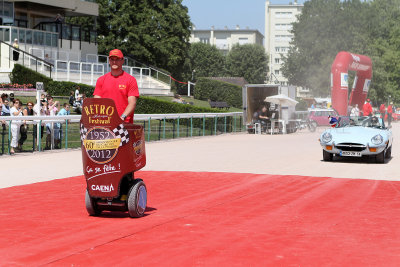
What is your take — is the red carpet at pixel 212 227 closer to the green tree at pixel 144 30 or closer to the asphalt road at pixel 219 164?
the asphalt road at pixel 219 164

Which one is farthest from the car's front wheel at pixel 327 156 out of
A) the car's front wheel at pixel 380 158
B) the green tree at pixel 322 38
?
the green tree at pixel 322 38

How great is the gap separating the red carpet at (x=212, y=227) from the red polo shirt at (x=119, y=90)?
144 cm

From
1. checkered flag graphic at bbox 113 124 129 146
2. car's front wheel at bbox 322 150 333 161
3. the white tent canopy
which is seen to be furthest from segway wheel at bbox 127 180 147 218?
the white tent canopy

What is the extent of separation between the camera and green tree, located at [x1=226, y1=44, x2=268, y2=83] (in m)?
115

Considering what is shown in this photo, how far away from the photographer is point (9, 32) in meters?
42.5

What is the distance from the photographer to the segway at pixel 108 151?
773 cm

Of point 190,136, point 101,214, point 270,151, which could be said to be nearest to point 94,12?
point 190,136

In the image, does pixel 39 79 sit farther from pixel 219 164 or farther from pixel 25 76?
pixel 219 164

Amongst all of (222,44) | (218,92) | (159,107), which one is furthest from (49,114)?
(222,44)

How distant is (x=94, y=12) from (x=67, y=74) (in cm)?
1167

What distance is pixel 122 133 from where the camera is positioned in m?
7.78

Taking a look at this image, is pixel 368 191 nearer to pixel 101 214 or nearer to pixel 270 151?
pixel 101 214

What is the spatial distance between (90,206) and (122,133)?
3.65 feet

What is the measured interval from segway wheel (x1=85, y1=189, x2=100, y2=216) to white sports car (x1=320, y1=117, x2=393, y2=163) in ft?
31.9
